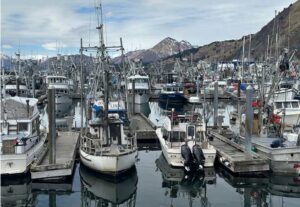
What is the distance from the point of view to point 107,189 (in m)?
23.0

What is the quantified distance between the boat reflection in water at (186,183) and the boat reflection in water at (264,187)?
3.61 ft

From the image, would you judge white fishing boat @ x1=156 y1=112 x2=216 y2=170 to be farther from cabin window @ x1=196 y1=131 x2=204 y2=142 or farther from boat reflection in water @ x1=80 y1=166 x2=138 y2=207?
boat reflection in water @ x1=80 y1=166 x2=138 y2=207

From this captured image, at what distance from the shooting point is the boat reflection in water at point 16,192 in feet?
69.3

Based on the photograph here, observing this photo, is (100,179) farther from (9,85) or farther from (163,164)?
(9,85)

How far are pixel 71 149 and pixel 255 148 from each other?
11.8 metres

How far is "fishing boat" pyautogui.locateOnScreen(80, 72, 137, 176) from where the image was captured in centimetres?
2333

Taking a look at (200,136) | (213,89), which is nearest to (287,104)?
(200,136)

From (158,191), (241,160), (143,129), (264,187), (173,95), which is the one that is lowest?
(158,191)

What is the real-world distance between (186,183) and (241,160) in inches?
136

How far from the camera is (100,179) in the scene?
79.4ft

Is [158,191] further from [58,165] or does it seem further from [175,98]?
[175,98]

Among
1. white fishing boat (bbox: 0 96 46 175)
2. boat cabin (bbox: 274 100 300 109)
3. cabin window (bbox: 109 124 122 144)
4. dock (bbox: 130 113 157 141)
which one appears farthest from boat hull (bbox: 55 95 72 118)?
cabin window (bbox: 109 124 122 144)

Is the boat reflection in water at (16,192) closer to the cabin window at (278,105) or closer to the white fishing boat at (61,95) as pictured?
the cabin window at (278,105)

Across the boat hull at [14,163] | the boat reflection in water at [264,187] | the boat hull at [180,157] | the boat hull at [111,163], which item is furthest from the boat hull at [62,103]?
the boat reflection in water at [264,187]
